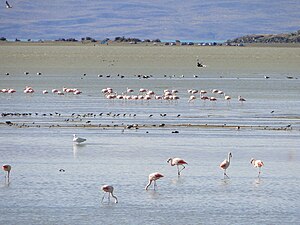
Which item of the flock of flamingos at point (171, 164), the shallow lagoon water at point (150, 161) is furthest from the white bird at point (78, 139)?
the flock of flamingos at point (171, 164)

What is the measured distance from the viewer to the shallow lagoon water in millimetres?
14094

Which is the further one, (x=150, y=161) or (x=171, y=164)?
(x=150, y=161)

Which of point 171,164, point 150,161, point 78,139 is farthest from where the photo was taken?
point 78,139

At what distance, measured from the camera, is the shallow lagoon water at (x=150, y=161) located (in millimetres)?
14094

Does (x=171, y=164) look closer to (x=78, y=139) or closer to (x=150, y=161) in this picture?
(x=150, y=161)

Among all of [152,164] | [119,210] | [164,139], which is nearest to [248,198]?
[119,210]

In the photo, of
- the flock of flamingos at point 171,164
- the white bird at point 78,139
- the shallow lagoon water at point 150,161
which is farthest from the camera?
the white bird at point 78,139

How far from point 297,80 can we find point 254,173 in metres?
30.4

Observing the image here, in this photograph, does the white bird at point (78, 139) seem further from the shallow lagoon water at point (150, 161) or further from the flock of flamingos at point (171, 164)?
the flock of flamingos at point (171, 164)

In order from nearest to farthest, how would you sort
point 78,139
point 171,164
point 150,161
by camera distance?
1. point 171,164
2. point 150,161
3. point 78,139

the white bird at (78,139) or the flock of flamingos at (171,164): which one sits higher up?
the white bird at (78,139)

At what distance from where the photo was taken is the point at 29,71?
180ft

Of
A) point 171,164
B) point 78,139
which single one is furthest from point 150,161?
point 78,139

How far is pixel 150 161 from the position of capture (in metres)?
18.7
